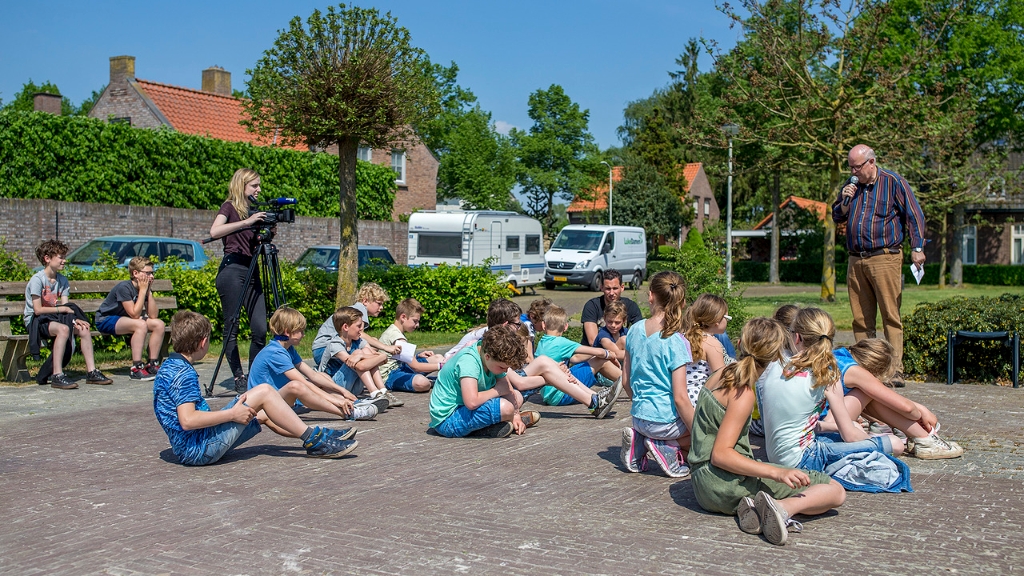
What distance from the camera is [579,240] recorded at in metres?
32.2

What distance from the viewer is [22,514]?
4812 mm

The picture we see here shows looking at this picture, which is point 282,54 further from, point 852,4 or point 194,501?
point 852,4

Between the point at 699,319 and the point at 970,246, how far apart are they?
4909 cm

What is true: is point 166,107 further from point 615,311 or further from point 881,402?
point 881,402

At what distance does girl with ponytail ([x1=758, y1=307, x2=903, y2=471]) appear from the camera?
4898 mm

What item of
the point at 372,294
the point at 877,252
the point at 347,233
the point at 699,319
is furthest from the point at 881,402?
the point at 347,233

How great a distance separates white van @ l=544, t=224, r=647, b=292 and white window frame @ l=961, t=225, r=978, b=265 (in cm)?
2435

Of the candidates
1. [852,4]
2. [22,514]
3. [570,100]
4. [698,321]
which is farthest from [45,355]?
[570,100]

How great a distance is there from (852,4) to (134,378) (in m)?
18.4

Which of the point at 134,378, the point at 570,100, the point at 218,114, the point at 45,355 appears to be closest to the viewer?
the point at 134,378

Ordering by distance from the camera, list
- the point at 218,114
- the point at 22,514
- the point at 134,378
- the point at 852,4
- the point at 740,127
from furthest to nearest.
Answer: the point at 218,114
the point at 740,127
the point at 852,4
the point at 134,378
the point at 22,514

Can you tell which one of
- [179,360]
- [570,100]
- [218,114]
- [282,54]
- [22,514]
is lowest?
[22,514]

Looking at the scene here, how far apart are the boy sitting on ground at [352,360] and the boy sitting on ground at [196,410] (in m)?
2.05

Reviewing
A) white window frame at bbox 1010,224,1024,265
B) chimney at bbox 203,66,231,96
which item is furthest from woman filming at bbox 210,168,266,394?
white window frame at bbox 1010,224,1024,265
